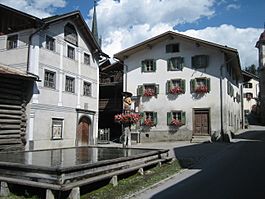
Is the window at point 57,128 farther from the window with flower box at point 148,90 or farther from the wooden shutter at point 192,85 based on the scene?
the wooden shutter at point 192,85

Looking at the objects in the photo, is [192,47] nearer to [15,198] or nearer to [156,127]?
[156,127]

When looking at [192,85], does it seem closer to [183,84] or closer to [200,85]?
[200,85]

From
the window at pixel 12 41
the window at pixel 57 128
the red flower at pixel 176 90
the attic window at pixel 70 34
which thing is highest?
the attic window at pixel 70 34

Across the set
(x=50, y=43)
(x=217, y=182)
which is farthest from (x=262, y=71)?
(x=217, y=182)

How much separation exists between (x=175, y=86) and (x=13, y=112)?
13.9 m

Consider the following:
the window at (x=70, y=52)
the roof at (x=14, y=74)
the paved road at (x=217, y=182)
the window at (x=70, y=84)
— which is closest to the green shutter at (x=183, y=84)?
the window at (x=70, y=84)

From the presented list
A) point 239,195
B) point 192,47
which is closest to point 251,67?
point 192,47

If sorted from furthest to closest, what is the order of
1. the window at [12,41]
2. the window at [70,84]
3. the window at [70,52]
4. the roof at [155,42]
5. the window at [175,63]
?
the window at [175,63] → the roof at [155,42] → the window at [70,52] → the window at [70,84] → the window at [12,41]

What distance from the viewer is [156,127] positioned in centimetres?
2659

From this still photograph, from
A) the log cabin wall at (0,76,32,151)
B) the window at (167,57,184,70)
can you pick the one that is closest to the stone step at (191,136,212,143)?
the window at (167,57,184,70)

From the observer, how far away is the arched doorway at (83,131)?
73.9 ft

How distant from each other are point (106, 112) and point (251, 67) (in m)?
72.2

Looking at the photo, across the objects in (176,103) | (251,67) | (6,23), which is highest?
(251,67)

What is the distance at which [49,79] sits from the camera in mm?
20016
